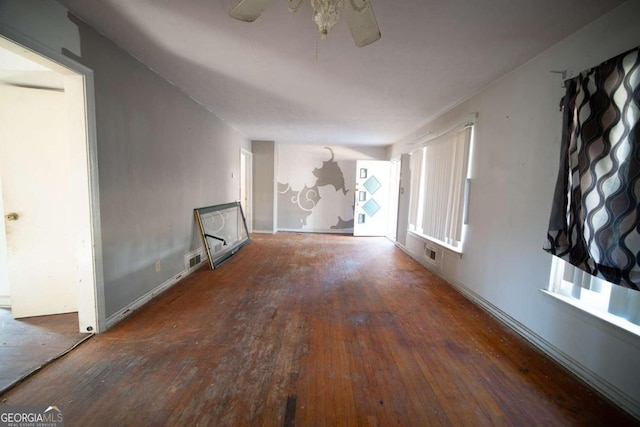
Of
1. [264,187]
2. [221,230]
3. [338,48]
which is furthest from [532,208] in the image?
[264,187]

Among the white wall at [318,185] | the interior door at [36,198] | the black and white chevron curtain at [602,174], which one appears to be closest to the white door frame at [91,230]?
the interior door at [36,198]

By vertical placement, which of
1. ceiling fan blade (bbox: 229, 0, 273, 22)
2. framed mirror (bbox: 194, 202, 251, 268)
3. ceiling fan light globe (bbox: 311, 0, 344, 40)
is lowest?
framed mirror (bbox: 194, 202, 251, 268)

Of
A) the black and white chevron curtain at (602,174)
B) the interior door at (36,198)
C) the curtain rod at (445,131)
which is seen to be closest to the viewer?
the black and white chevron curtain at (602,174)

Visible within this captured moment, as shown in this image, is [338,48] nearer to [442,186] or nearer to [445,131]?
[445,131]

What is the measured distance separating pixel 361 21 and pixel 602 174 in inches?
66.3

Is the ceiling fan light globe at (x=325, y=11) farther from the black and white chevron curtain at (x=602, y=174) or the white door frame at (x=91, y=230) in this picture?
the white door frame at (x=91, y=230)

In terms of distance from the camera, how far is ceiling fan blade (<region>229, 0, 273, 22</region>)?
3.80ft

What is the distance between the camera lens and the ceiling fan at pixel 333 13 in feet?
3.60

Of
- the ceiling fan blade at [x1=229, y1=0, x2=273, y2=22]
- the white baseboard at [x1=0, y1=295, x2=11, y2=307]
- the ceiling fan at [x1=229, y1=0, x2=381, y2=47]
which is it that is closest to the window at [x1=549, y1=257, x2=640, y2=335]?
the ceiling fan at [x1=229, y1=0, x2=381, y2=47]

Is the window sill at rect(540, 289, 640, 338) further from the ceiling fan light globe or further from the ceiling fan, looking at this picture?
the ceiling fan light globe

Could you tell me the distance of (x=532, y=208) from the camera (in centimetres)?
200

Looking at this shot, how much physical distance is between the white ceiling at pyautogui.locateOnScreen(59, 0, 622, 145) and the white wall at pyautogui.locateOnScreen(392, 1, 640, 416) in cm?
17

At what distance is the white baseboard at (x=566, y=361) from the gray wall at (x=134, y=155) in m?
3.57

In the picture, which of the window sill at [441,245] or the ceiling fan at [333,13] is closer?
the ceiling fan at [333,13]
